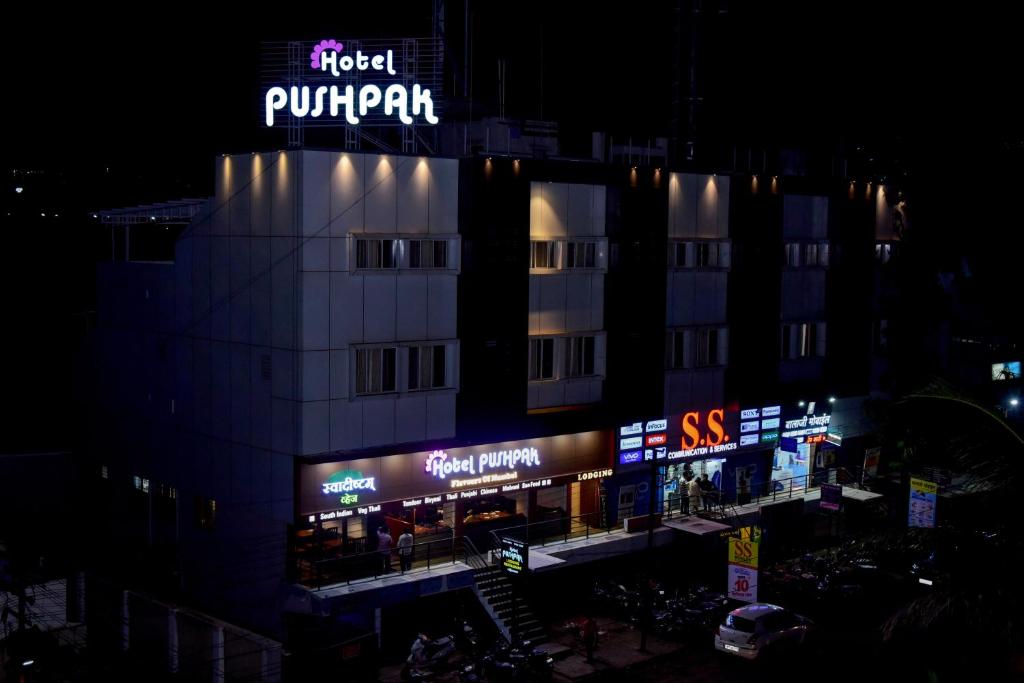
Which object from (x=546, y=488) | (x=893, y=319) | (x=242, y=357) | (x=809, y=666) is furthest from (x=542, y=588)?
(x=893, y=319)

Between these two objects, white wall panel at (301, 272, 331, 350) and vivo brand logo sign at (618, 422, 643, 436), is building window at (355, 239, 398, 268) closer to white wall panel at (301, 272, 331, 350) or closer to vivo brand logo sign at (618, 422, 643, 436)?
white wall panel at (301, 272, 331, 350)

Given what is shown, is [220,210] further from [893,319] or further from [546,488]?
[893,319]

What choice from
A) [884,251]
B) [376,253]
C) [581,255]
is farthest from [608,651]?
[884,251]

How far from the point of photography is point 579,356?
4475 centimetres

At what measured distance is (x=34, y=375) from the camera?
6438 cm

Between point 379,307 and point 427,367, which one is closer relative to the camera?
point 379,307

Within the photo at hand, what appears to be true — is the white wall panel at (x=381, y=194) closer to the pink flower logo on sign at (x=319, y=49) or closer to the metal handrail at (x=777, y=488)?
the pink flower logo on sign at (x=319, y=49)

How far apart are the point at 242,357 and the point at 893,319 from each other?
115 feet

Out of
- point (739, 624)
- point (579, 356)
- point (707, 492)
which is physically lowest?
point (739, 624)

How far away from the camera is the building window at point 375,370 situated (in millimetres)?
38219

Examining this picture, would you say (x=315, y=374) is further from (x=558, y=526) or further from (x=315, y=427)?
(x=558, y=526)

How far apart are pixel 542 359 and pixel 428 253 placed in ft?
23.1

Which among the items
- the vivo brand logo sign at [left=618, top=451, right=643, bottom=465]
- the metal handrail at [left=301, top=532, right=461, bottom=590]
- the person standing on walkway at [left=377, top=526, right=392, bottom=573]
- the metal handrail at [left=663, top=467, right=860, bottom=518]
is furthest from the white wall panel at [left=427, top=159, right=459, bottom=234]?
the metal handrail at [left=663, top=467, right=860, bottom=518]

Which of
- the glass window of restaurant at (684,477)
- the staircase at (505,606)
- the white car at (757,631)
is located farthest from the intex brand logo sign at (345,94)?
the white car at (757,631)
